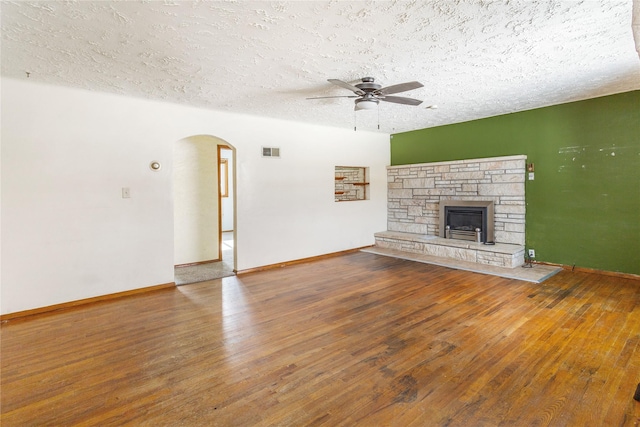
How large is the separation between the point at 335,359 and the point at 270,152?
3.69m

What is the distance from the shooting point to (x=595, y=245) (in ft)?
14.9

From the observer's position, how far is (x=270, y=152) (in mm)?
5234

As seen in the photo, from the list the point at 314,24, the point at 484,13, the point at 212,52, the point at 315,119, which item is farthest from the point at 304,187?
the point at 484,13

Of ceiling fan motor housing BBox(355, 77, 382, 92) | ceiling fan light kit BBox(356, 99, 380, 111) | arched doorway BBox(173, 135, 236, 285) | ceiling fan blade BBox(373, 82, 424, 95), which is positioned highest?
ceiling fan motor housing BBox(355, 77, 382, 92)

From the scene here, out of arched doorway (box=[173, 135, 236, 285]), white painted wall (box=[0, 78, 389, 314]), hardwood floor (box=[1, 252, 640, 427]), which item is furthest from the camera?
arched doorway (box=[173, 135, 236, 285])

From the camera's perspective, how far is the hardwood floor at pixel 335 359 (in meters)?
1.83

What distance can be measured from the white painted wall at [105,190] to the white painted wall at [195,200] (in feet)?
3.95

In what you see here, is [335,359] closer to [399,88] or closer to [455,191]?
[399,88]

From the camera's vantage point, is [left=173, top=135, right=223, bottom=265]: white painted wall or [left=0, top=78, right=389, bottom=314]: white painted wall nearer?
[left=0, top=78, right=389, bottom=314]: white painted wall

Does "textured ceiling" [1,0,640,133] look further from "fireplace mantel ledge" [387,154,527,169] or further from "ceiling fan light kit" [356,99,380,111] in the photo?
"fireplace mantel ledge" [387,154,527,169]

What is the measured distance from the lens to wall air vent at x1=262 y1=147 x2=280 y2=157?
5.17 meters

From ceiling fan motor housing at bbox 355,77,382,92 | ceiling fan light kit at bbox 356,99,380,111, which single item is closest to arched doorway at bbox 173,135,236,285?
ceiling fan light kit at bbox 356,99,380,111

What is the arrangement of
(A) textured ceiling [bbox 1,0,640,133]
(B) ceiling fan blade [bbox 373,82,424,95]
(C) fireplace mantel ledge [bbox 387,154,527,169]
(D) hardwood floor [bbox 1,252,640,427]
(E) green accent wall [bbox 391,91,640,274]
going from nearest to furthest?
1. (D) hardwood floor [bbox 1,252,640,427]
2. (A) textured ceiling [bbox 1,0,640,133]
3. (B) ceiling fan blade [bbox 373,82,424,95]
4. (E) green accent wall [bbox 391,91,640,274]
5. (C) fireplace mantel ledge [bbox 387,154,527,169]

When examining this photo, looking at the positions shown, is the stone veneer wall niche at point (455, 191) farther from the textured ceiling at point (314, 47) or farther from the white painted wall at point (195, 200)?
the white painted wall at point (195, 200)
